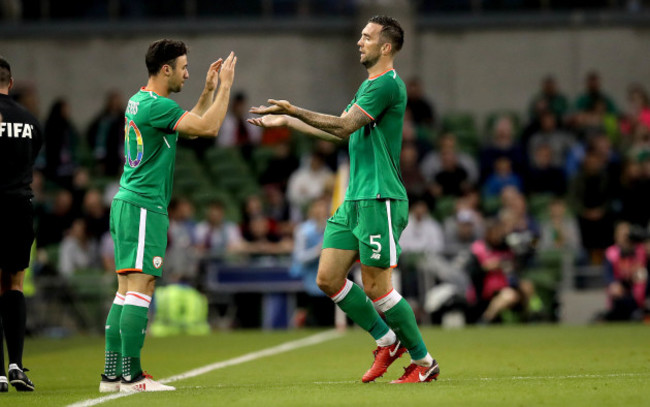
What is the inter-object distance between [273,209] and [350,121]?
36.5 ft

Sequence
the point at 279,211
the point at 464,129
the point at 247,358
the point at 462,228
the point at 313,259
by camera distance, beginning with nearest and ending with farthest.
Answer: the point at 247,358 → the point at 313,259 → the point at 462,228 → the point at 279,211 → the point at 464,129

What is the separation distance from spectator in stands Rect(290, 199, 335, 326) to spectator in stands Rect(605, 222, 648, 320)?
149 inches

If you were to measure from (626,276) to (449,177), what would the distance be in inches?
146

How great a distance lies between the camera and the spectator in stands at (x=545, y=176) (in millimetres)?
18531

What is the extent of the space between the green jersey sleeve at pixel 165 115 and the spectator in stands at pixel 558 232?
1052 centimetres

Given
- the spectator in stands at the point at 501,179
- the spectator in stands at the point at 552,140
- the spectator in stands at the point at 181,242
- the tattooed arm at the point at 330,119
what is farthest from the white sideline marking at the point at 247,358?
the spectator in stands at the point at 552,140

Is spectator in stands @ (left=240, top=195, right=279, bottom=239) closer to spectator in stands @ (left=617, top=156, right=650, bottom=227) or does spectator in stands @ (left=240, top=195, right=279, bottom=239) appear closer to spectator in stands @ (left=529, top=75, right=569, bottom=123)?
spectator in stands @ (left=617, top=156, right=650, bottom=227)

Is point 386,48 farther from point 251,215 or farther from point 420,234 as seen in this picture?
point 251,215

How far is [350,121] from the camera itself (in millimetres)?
7129

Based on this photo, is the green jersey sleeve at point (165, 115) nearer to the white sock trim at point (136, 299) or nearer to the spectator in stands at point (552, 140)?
the white sock trim at point (136, 299)

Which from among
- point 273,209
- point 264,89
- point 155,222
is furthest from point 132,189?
point 264,89

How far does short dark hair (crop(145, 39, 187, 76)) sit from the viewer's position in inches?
292

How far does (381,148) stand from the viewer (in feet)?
24.2

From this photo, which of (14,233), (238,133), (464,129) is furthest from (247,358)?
(464,129)
